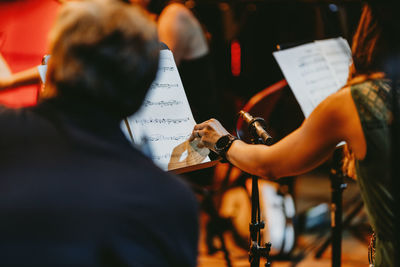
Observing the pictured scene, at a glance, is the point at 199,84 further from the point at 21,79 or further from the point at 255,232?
the point at 255,232

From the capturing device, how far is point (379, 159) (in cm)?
117

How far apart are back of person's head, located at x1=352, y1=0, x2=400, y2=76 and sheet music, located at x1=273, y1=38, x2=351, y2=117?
662 mm

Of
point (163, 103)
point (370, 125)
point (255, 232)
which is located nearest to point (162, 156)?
point (163, 103)

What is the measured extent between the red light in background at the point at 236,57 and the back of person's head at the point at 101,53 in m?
4.14

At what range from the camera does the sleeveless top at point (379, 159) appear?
1167 millimetres

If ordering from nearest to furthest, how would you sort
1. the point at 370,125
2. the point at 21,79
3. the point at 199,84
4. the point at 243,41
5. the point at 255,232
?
the point at 370,125 → the point at 255,232 → the point at 21,79 → the point at 199,84 → the point at 243,41

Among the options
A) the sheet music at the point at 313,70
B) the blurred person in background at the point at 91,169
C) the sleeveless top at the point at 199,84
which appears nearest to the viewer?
the blurred person in background at the point at 91,169

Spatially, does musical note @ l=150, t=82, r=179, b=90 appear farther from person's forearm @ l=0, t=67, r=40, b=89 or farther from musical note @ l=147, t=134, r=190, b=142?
person's forearm @ l=0, t=67, r=40, b=89

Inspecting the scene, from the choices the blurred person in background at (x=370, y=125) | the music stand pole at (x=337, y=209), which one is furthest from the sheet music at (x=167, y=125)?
the music stand pole at (x=337, y=209)

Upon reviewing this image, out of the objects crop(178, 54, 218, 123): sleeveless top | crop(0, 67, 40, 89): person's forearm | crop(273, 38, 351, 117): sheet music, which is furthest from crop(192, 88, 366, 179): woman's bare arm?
Answer: crop(178, 54, 218, 123): sleeveless top

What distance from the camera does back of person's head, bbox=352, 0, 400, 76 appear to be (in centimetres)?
121

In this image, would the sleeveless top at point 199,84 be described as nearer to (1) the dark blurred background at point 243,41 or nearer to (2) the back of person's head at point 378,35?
(2) the back of person's head at point 378,35

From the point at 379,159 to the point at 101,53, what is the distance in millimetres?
770

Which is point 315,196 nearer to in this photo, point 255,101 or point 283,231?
point 283,231
